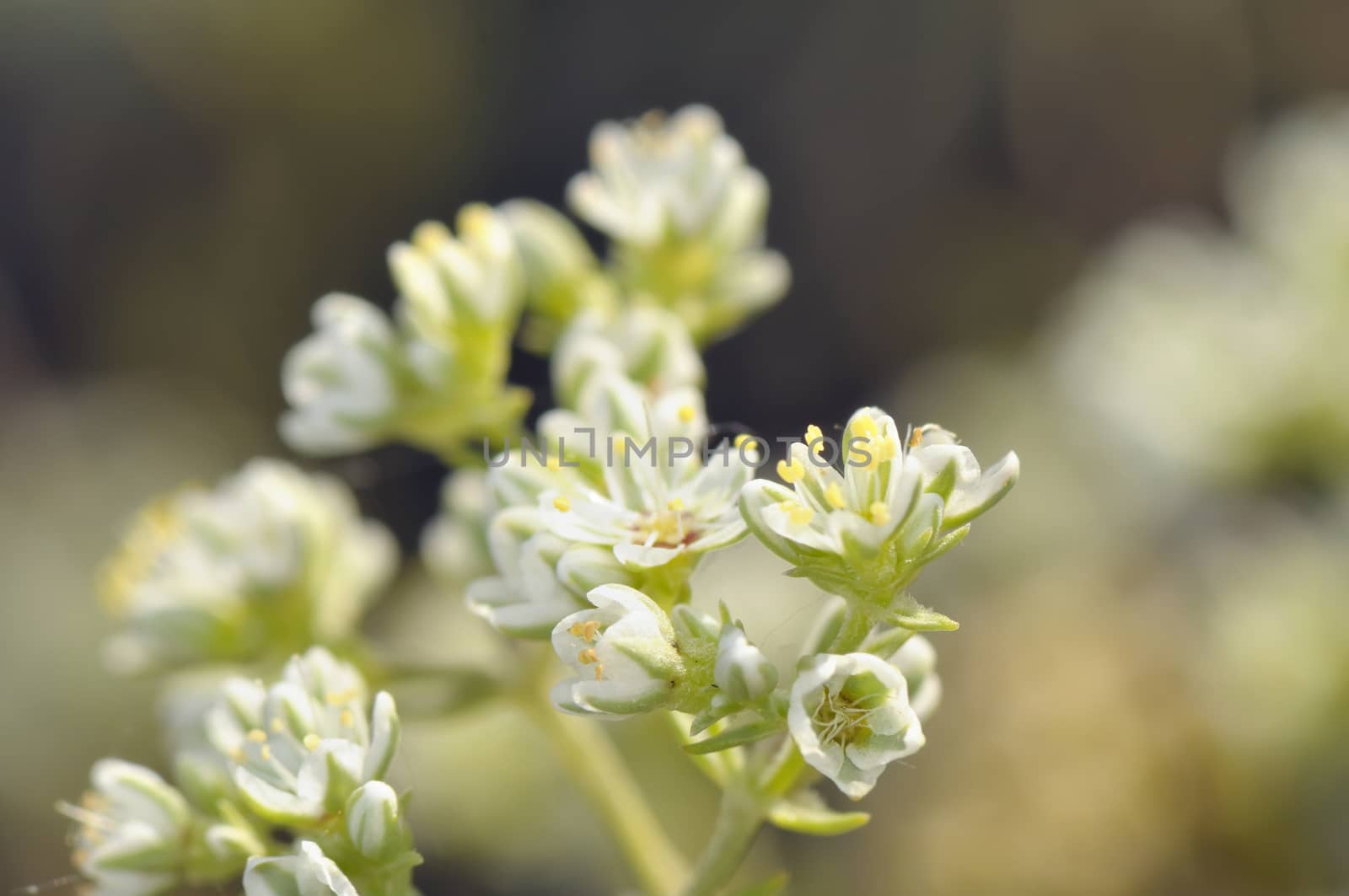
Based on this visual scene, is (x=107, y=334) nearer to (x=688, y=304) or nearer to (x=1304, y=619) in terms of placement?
(x=688, y=304)

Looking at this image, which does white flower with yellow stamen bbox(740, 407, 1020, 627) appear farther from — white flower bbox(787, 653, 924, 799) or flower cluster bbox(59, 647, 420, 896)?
flower cluster bbox(59, 647, 420, 896)

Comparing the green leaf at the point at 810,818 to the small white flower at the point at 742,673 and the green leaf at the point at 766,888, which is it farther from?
the small white flower at the point at 742,673

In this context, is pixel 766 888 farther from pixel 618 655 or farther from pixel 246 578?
pixel 246 578

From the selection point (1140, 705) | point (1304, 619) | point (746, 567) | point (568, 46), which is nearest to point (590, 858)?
point (746, 567)

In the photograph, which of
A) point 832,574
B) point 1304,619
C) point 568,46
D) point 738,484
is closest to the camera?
point 832,574

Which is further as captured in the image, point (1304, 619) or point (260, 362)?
point (260, 362)

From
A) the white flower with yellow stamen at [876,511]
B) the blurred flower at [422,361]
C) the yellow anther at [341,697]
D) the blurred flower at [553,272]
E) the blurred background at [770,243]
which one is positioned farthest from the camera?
the blurred background at [770,243]

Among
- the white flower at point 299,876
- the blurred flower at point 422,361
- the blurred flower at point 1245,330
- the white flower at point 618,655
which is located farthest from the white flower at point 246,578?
the blurred flower at point 1245,330

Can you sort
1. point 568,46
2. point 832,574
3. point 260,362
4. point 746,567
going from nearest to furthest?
point 832,574, point 746,567, point 260,362, point 568,46
